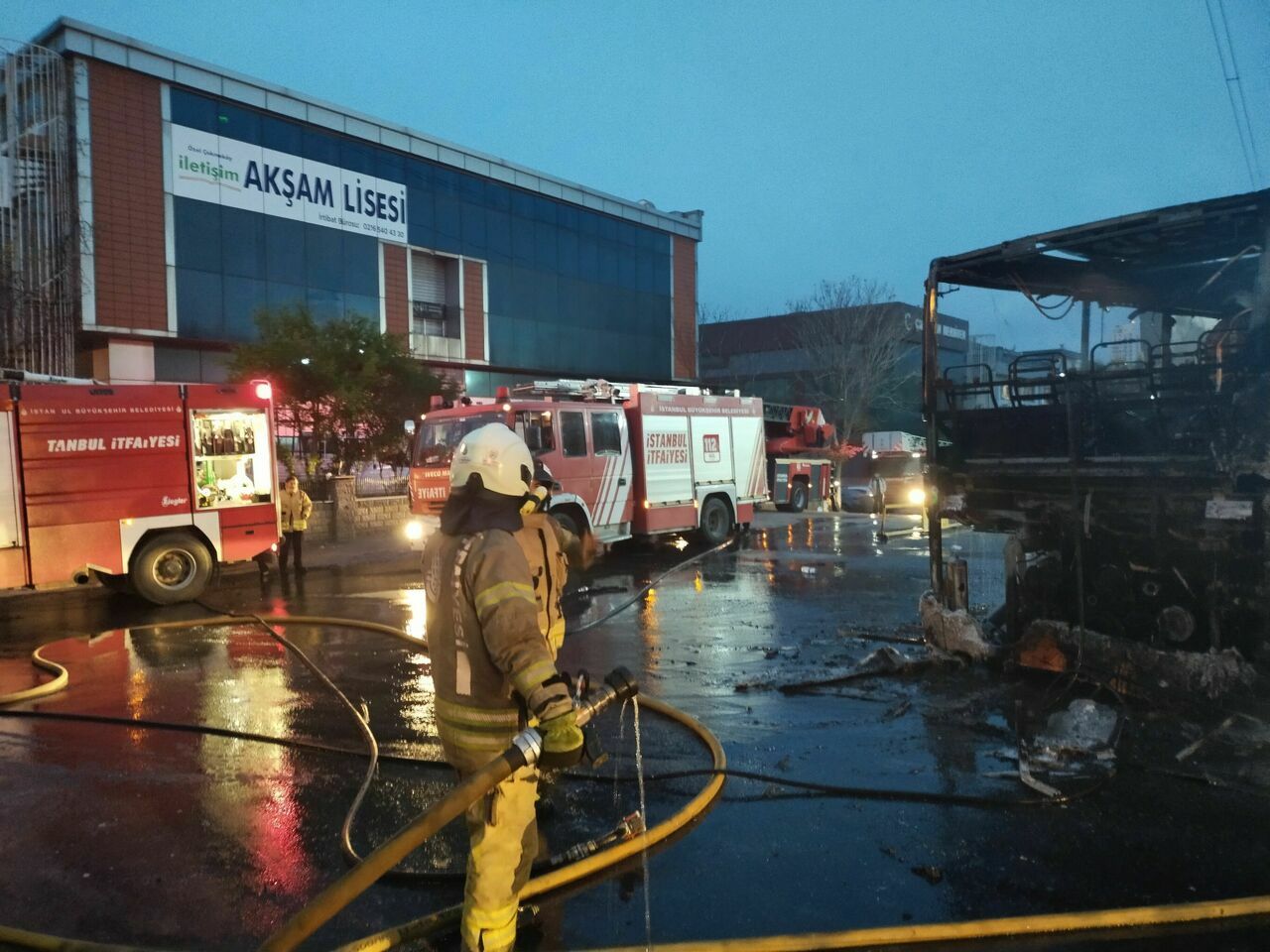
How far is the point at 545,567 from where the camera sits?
326cm

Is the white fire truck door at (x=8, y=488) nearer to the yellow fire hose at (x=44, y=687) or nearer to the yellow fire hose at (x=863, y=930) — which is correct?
the yellow fire hose at (x=44, y=687)

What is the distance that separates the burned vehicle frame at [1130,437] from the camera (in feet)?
17.6

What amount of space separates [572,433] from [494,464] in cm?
1061

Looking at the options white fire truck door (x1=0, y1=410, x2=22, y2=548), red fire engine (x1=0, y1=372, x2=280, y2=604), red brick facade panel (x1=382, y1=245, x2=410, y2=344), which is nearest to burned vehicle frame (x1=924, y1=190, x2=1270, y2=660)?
red fire engine (x1=0, y1=372, x2=280, y2=604)

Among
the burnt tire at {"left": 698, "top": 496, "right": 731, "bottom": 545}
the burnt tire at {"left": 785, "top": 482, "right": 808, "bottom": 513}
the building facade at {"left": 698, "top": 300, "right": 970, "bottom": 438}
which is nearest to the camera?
the burnt tire at {"left": 698, "top": 496, "right": 731, "bottom": 545}

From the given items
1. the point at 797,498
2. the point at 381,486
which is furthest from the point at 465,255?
the point at 797,498

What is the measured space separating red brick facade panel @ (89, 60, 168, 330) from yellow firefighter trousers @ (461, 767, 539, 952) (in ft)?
72.0

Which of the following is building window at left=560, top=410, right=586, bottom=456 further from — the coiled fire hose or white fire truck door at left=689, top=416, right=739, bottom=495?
the coiled fire hose

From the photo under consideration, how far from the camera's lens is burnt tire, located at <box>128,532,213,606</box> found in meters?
11.1

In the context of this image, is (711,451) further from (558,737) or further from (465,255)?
(465,255)

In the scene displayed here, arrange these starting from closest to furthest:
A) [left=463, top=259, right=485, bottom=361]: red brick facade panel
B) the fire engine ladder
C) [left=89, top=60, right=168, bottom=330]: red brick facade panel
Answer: the fire engine ladder, [left=89, top=60, right=168, bottom=330]: red brick facade panel, [left=463, top=259, right=485, bottom=361]: red brick facade panel

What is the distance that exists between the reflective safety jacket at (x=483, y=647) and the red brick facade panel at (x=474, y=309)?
27.3 meters

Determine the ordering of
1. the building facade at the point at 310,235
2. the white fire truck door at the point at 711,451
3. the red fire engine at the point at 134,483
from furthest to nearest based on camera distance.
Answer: the building facade at the point at 310,235 < the white fire truck door at the point at 711,451 < the red fire engine at the point at 134,483

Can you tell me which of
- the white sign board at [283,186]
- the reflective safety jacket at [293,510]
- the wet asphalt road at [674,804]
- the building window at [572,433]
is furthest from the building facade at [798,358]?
the wet asphalt road at [674,804]
